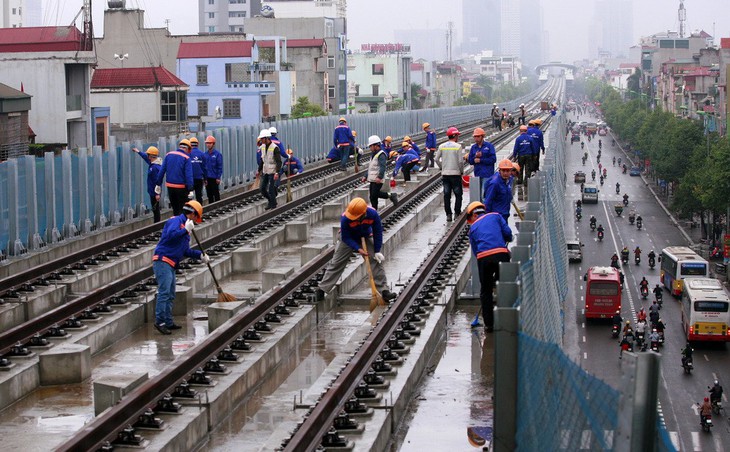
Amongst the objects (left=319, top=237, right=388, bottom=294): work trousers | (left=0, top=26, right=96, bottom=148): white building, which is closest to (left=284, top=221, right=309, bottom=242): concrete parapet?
(left=319, top=237, right=388, bottom=294): work trousers

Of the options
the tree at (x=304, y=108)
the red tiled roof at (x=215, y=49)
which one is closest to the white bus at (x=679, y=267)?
the red tiled roof at (x=215, y=49)

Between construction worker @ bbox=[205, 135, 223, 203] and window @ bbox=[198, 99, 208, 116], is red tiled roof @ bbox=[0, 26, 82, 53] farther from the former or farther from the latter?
construction worker @ bbox=[205, 135, 223, 203]

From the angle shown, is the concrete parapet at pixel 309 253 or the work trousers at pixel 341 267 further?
the concrete parapet at pixel 309 253

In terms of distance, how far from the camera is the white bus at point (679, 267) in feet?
205

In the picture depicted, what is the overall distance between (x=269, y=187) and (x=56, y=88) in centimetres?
2575

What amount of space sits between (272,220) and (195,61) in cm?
5333

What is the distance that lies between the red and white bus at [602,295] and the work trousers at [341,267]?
41.5 m

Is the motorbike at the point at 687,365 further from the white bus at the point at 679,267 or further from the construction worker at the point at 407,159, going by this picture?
the construction worker at the point at 407,159

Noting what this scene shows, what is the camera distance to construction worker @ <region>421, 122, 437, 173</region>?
3238 cm

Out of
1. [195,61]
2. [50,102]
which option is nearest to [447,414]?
[50,102]

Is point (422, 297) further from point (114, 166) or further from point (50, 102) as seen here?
point (50, 102)

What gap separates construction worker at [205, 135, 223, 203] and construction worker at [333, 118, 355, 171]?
987 cm

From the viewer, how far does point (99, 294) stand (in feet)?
50.6

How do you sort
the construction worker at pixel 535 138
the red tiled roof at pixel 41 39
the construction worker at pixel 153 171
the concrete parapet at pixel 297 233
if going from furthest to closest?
1. the red tiled roof at pixel 41 39
2. the construction worker at pixel 535 138
3. the concrete parapet at pixel 297 233
4. the construction worker at pixel 153 171
